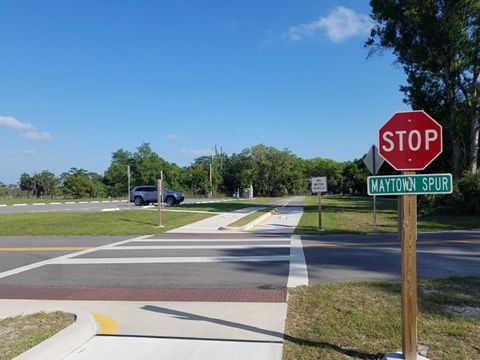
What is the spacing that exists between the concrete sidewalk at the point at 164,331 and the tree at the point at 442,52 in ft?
73.3

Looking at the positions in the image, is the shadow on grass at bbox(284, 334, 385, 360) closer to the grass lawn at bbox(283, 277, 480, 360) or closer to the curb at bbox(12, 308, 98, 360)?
the grass lawn at bbox(283, 277, 480, 360)

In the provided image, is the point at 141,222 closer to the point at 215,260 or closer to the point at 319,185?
the point at 319,185

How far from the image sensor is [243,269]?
794 cm

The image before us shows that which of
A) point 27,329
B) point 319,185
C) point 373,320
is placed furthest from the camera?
point 319,185

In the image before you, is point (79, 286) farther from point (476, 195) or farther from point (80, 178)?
point (80, 178)

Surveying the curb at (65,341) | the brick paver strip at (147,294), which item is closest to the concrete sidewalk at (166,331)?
the curb at (65,341)

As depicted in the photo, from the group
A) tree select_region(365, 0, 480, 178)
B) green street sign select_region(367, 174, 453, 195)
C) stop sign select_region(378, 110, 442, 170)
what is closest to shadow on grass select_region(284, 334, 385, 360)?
green street sign select_region(367, 174, 453, 195)

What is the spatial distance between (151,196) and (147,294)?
1141 inches

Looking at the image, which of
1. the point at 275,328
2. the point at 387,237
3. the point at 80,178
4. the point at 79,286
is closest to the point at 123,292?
the point at 79,286

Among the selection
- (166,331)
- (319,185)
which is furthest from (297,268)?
(319,185)

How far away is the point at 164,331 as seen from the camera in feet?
14.9

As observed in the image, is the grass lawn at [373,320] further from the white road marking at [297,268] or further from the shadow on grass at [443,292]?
the white road marking at [297,268]

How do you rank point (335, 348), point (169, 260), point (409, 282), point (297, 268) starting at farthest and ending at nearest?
1. point (169, 260)
2. point (297, 268)
3. point (335, 348)
4. point (409, 282)

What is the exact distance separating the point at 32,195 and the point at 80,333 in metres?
74.9
